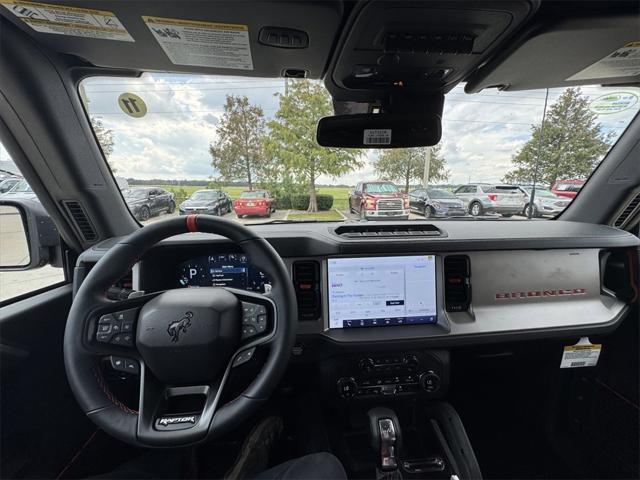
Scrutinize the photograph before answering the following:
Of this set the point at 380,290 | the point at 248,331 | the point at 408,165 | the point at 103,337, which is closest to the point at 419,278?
the point at 380,290

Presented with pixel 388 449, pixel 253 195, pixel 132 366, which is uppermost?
pixel 253 195

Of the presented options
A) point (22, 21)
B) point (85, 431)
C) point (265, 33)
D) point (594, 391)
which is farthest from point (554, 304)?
point (22, 21)

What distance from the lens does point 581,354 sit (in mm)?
1878

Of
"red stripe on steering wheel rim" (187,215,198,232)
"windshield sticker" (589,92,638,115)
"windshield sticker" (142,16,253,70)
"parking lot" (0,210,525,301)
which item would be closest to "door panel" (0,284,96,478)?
"parking lot" (0,210,525,301)

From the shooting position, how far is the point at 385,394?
1.69 metres

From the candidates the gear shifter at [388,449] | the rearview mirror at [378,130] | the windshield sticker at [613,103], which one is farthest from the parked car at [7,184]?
the windshield sticker at [613,103]

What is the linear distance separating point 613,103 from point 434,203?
1.19m

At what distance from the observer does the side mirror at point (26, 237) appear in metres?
1.38

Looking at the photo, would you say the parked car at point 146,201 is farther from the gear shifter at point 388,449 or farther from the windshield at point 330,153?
the gear shifter at point 388,449

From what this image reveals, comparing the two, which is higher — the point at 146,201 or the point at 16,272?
the point at 146,201

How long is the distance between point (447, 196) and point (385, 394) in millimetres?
1284

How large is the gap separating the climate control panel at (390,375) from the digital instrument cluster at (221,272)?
66 cm

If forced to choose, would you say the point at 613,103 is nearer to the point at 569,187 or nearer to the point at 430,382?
the point at 569,187

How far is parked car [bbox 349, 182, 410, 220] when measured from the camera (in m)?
1.86
